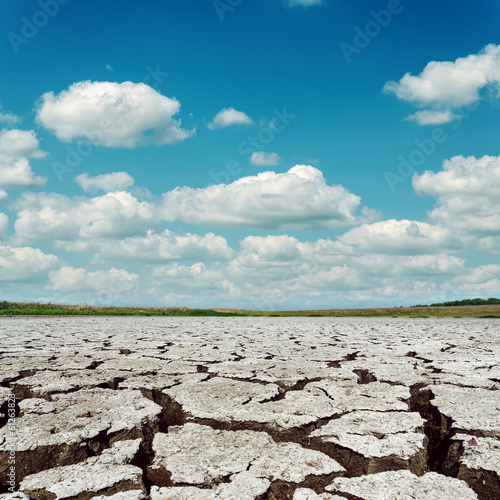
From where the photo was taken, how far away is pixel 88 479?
1491mm

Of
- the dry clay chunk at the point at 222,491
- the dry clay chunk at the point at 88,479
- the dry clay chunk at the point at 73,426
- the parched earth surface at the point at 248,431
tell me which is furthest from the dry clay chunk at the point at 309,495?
the dry clay chunk at the point at 73,426

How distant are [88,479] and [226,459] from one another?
1.70 feet

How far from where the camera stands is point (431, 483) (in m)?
1.48

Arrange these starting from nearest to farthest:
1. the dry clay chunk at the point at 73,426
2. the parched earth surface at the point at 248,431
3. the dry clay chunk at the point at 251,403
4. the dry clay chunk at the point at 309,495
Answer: the dry clay chunk at the point at 309,495 → the parched earth surface at the point at 248,431 → the dry clay chunk at the point at 73,426 → the dry clay chunk at the point at 251,403

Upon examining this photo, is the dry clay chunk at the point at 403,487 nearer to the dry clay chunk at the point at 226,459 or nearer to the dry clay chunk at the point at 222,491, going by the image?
the dry clay chunk at the point at 226,459

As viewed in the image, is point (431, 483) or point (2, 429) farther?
point (2, 429)

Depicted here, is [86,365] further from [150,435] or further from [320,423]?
[320,423]

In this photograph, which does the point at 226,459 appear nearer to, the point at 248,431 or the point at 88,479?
the point at 248,431

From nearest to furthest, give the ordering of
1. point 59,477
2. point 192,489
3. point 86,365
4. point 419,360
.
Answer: point 192,489 → point 59,477 → point 86,365 → point 419,360

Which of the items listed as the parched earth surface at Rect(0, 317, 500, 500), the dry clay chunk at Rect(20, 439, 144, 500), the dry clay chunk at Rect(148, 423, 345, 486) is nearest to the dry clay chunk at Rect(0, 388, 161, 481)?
the parched earth surface at Rect(0, 317, 500, 500)

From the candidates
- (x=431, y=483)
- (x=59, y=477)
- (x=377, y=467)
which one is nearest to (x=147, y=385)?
(x=59, y=477)

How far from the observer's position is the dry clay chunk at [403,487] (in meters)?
1.39

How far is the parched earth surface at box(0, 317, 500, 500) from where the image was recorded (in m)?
1.47

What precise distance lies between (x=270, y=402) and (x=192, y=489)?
3.29 ft
